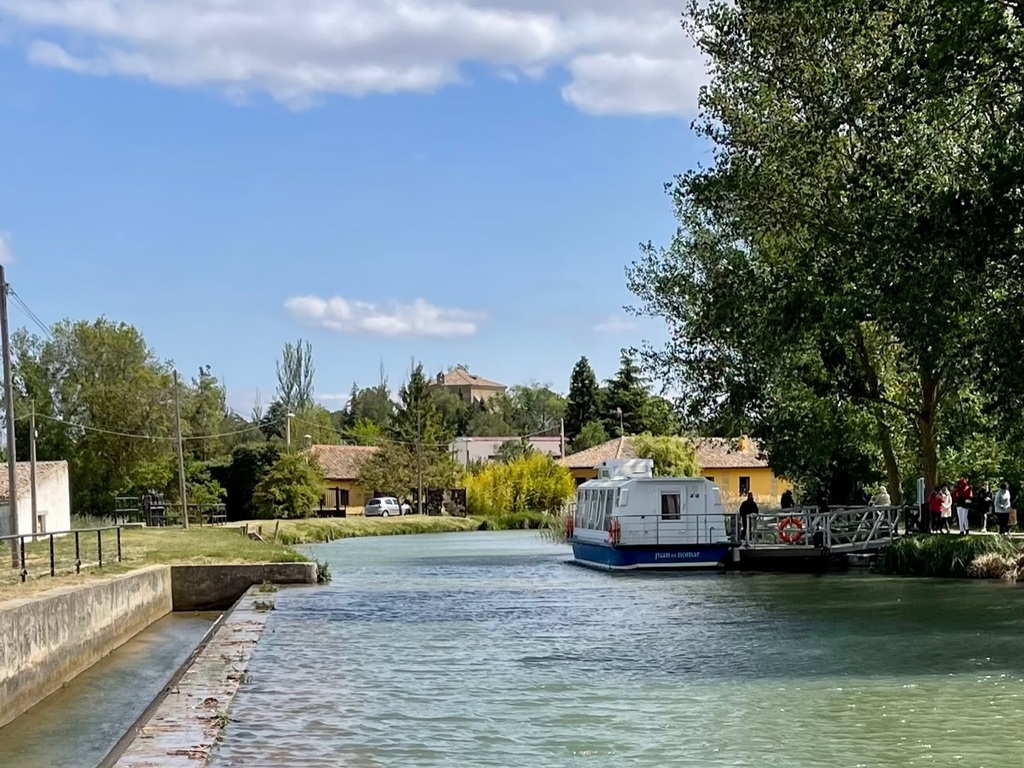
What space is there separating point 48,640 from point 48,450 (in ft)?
214

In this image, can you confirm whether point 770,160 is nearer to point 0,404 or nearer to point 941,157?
point 941,157

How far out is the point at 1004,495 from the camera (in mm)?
36469

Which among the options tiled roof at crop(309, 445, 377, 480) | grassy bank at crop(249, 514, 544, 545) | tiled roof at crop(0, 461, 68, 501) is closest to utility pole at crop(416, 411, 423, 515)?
tiled roof at crop(309, 445, 377, 480)

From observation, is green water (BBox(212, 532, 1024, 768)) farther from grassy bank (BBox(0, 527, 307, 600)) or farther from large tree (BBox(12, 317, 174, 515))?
large tree (BBox(12, 317, 174, 515))

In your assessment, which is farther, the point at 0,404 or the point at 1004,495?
the point at 0,404

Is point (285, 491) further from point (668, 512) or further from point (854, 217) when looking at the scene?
point (854, 217)

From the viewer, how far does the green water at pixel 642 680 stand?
12484 mm

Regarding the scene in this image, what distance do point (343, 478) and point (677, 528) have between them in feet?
212

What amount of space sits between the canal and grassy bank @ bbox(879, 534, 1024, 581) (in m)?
17.2

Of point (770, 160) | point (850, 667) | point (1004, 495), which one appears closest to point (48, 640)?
point (850, 667)

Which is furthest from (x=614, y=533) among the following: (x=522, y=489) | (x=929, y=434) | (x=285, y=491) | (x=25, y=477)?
(x=522, y=489)

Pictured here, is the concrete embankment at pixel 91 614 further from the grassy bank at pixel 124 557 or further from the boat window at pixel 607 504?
the boat window at pixel 607 504

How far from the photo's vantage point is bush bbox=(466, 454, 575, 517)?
88.6m

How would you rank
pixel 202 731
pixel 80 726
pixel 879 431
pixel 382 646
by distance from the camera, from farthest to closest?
pixel 879 431, pixel 382 646, pixel 80 726, pixel 202 731
